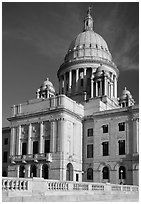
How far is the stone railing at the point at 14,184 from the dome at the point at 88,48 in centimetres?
4756

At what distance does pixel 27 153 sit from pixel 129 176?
1582 centimetres

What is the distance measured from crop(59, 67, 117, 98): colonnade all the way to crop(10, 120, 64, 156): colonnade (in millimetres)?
13397

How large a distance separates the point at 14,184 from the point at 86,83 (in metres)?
45.5

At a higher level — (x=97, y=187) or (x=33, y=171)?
(x=97, y=187)

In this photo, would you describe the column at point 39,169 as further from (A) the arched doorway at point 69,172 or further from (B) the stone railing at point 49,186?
(B) the stone railing at point 49,186

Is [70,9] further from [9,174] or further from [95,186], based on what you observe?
[9,174]

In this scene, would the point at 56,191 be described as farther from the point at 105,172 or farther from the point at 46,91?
the point at 46,91

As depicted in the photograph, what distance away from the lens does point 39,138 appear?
160 ft

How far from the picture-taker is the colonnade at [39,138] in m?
46.4

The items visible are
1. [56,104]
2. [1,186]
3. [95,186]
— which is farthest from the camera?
[56,104]

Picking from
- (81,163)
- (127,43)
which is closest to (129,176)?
(81,163)

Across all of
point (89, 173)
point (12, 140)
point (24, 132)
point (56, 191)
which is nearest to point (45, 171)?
point (89, 173)

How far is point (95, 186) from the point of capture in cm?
2667

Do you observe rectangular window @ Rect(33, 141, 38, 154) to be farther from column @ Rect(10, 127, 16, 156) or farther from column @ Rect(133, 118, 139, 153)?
column @ Rect(133, 118, 139, 153)
